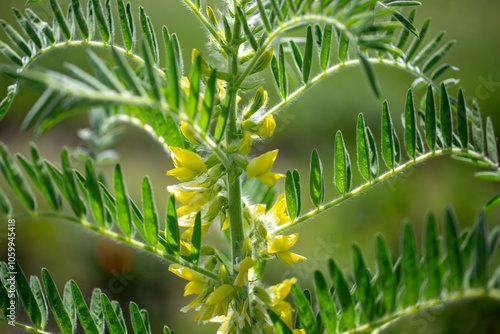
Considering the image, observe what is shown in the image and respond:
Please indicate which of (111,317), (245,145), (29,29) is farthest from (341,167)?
(29,29)

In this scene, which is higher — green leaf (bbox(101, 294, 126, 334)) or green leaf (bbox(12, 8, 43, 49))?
green leaf (bbox(12, 8, 43, 49))

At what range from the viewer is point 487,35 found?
3.01 meters

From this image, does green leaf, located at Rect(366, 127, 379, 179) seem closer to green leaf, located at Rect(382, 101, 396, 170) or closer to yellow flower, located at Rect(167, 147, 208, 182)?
green leaf, located at Rect(382, 101, 396, 170)

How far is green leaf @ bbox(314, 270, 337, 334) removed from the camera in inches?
18.1

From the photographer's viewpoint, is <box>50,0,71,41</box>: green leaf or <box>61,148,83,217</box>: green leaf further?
<box>50,0,71,41</box>: green leaf

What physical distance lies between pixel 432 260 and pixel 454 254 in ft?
0.07

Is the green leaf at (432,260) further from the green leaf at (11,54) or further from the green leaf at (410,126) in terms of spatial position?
the green leaf at (11,54)

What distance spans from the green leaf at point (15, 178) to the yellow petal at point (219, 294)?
221 millimetres

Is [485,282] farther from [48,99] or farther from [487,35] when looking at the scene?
[487,35]

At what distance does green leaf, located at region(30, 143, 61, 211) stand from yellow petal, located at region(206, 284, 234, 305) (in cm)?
20

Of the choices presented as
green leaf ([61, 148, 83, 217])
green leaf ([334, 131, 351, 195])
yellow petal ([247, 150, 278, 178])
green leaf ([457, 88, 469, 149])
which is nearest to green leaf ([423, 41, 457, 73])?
green leaf ([457, 88, 469, 149])

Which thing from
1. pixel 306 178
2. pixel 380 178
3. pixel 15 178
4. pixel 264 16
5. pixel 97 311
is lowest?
pixel 306 178

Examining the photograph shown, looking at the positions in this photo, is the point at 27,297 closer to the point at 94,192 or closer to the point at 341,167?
the point at 94,192

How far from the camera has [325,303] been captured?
48 centimetres
